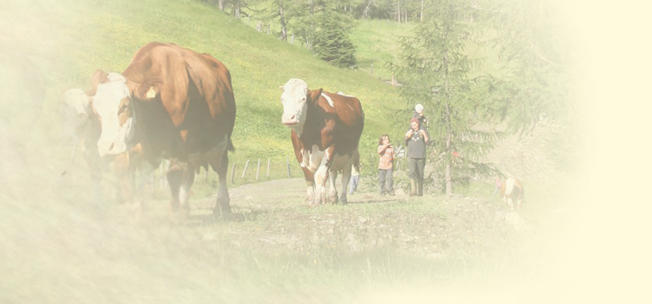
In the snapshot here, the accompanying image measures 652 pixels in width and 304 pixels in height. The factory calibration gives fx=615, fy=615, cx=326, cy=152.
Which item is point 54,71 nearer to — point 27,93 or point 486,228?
point 27,93

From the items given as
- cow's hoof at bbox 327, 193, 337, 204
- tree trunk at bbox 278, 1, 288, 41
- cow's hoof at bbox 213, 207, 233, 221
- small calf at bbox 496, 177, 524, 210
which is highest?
tree trunk at bbox 278, 1, 288, 41

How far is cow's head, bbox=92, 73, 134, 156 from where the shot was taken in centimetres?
374

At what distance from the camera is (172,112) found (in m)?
4.55

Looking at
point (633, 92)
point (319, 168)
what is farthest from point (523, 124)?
point (319, 168)

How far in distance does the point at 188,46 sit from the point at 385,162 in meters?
6.47

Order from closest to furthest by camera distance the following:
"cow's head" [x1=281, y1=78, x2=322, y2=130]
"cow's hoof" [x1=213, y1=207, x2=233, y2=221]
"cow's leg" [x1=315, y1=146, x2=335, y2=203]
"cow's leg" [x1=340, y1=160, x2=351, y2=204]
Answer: "cow's hoof" [x1=213, y1=207, x2=233, y2=221] < "cow's head" [x1=281, y1=78, x2=322, y2=130] < "cow's leg" [x1=315, y1=146, x2=335, y2=203] < "cow's leg" [x1=340, y1=160, x2=351, y2=204]

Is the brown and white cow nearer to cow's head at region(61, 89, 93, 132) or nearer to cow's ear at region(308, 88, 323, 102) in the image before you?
cow's ear at region(308, 88, 323, 102)

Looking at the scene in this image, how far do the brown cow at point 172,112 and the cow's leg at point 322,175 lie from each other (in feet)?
7.52

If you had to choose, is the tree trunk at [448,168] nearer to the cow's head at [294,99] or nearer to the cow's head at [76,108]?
the cow's head at [294,99]

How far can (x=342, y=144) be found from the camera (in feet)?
29.8

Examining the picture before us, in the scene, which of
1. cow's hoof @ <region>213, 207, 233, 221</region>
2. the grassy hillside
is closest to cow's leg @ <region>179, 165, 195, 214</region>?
cow's hoof @ <region>213, 207, 233, 221</region>

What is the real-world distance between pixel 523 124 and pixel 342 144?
3.66m

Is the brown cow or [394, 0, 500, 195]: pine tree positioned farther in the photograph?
[394, 0, 500, 195]: pine tree

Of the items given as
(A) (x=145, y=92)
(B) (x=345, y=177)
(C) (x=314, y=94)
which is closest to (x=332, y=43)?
(B) (x=345, y=177)
